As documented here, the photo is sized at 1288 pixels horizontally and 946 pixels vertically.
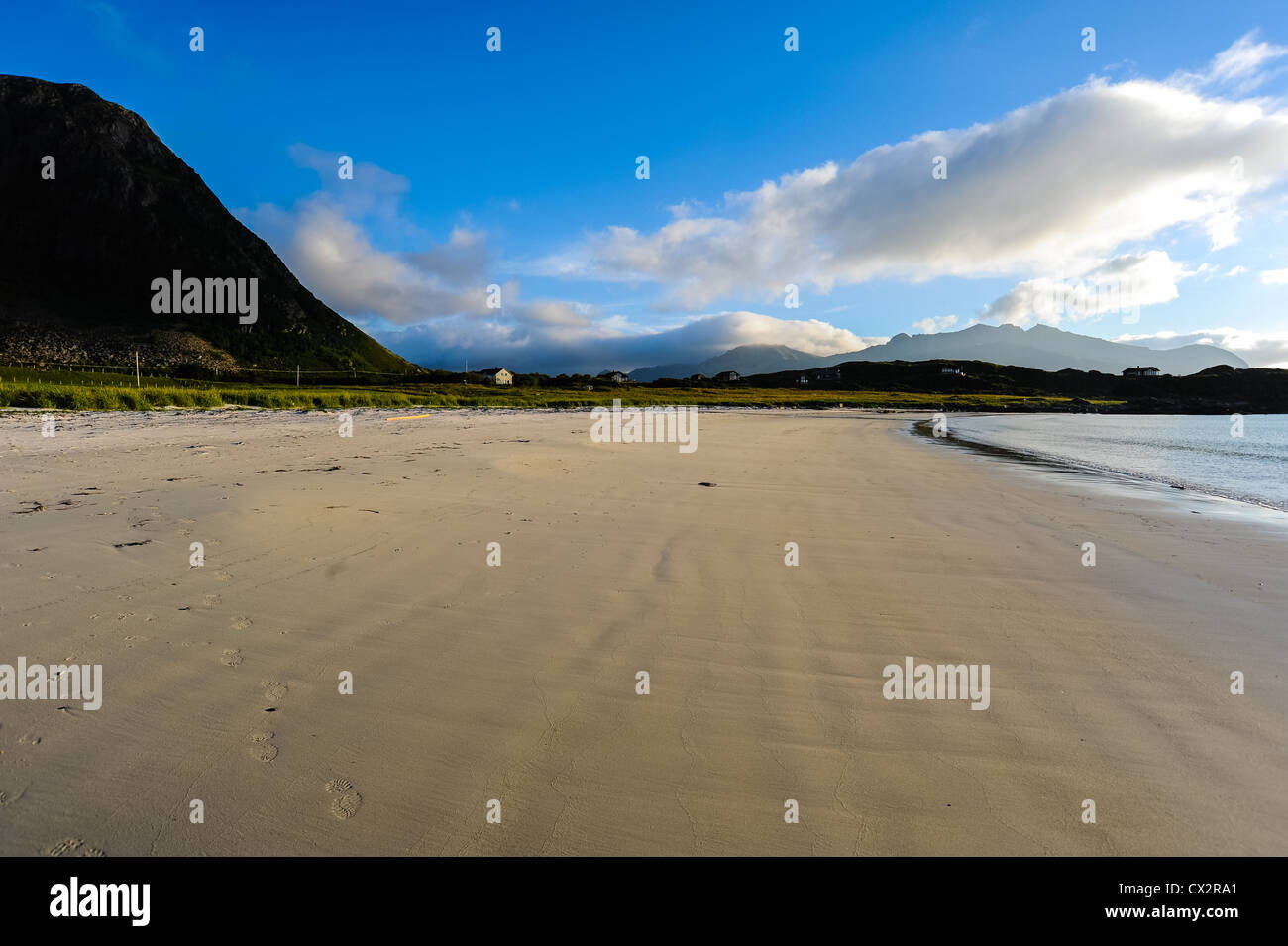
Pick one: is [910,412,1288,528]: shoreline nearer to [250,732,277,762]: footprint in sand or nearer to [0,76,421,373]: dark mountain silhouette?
[250,732,277,762]: footprint in sand

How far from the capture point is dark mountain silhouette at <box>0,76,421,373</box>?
109250 millimetres

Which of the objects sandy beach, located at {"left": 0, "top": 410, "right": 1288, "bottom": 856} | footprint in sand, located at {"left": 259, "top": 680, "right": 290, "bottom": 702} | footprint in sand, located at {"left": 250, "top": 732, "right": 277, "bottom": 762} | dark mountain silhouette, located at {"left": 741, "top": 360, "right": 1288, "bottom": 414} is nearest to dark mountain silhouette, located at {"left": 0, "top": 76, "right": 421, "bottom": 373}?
dark mountain silhouette, located at {"left": 741, "top": 360, "right": 1288, "bottom": 414}

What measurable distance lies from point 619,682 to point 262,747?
6.89 feet

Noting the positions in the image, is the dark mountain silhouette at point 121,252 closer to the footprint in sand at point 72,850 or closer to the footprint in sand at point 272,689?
the footprint in sand at point 272,689

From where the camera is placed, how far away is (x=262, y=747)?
2.99 meters

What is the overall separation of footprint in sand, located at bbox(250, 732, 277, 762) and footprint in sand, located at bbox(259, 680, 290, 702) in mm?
375

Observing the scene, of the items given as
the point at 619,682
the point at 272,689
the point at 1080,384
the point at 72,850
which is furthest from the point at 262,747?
the point at 1080,384

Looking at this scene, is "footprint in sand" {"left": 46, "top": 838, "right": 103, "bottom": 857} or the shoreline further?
Answer: the shoreline

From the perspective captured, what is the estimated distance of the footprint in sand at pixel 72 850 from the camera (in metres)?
2.28

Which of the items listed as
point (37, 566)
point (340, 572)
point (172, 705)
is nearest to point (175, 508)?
point (37, 566)

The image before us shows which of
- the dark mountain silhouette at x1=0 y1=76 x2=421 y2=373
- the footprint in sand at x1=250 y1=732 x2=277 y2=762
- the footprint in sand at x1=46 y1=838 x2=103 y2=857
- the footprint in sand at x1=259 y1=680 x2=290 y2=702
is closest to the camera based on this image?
the footprint in sand at x1=46 y1=838 x2=103 y2=857

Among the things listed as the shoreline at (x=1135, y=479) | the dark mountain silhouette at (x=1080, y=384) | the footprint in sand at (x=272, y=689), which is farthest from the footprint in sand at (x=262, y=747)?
the dark mountain silhouette at (x=1080, y=384)

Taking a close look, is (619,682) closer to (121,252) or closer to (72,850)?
(72,850)

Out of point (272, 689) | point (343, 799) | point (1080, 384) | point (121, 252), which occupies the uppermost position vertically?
point (121, 252)
